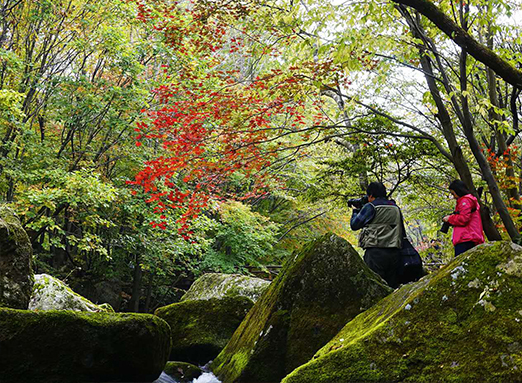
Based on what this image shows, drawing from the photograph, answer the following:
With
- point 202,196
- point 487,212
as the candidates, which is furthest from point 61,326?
point 487,212

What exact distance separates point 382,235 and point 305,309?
166 centimetres

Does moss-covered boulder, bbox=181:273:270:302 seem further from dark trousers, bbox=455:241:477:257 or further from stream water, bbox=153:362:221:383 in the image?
dark trousers, bbox=455:241:477:257

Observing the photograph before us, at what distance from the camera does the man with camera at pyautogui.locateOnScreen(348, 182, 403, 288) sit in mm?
5703

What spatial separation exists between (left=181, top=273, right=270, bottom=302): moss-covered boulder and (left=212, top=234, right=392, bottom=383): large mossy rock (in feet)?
10.7

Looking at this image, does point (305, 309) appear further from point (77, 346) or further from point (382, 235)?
point (77, 346)

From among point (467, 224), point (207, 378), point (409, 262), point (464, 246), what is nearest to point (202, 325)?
point (207, 378)

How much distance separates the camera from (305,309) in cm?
485

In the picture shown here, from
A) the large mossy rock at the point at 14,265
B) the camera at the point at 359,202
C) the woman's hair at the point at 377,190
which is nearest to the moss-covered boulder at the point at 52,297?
the large mossy rock at the point at 14,265

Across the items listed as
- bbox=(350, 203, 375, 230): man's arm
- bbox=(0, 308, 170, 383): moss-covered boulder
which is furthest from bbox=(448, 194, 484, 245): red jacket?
bbox=(0, 308, 170, 383): moss-covered boulder

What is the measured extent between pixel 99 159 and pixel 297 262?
10.2 metres

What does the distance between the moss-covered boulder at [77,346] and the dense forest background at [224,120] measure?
3430 millimetres

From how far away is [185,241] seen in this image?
1395cm

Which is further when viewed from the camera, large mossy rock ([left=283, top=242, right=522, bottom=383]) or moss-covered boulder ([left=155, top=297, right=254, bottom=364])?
moss-covered boulder ([left=155, top=297, right=254, bottom=364])

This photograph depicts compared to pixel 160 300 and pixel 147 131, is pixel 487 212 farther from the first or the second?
pixel 160 300
